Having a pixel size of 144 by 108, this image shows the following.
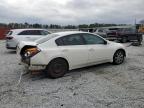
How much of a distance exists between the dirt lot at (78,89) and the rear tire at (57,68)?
0.20m

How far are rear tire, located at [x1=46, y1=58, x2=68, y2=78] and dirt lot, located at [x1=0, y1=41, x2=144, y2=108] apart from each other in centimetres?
20

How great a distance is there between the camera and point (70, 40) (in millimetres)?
7645

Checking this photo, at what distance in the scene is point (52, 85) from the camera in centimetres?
639

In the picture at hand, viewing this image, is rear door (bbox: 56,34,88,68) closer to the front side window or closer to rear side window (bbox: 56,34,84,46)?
rear side window (bbox: 56,34,84,46)

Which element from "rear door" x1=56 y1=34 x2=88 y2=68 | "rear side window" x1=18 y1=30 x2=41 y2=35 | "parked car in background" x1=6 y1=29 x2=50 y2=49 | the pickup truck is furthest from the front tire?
the pickup truck

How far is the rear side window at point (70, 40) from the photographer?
740cm

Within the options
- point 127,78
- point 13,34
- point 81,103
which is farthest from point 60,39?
point 13,34

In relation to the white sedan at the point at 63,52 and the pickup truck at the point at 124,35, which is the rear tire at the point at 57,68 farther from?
the pickup truck at the point at 124,35

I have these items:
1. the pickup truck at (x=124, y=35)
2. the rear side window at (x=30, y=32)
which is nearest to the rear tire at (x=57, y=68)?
the rear side window at (x=30, y=32)

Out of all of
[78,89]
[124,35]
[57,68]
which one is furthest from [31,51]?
[124,35]

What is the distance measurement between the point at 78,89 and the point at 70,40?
2.24 metres

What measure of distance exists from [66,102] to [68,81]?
178 cm

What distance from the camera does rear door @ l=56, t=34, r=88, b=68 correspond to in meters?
7.33

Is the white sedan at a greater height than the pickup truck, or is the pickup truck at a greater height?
the pickup truck
